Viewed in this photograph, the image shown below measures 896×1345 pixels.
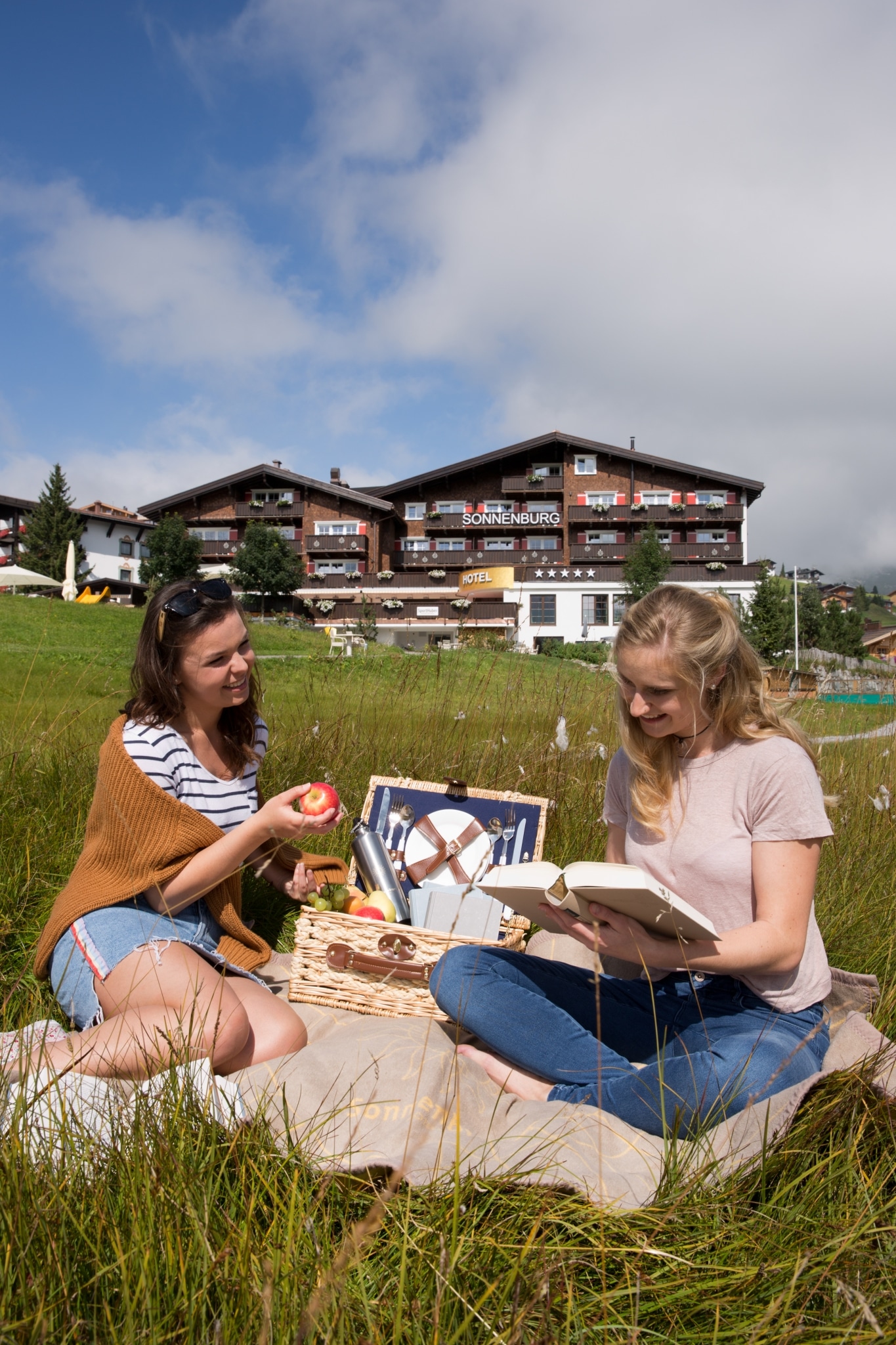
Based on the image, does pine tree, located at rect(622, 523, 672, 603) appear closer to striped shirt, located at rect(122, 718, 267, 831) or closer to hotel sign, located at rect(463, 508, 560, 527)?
hotel sign, located at rect(463, 508, 560, 527)

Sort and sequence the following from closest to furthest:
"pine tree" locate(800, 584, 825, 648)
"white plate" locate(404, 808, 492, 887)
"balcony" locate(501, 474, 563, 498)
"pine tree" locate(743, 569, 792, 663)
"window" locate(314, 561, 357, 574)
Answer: "white plate" locate(404, 808, 492, 887) → "pine tree" locate(743, 569, 792, 663) → "balcony" locate(501, 474, 563, 498) → "window" locate(314, 561, 357, 574) → "pine tree" locate(800, 584, 825, 648)

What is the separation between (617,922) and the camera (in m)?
2.11

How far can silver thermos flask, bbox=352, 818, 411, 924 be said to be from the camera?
3.24 metres

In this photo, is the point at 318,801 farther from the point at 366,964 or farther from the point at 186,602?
the point at 186,602

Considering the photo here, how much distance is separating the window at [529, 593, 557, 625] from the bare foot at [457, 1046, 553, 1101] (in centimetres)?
4315

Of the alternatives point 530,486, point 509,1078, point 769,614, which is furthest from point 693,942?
point 530,486

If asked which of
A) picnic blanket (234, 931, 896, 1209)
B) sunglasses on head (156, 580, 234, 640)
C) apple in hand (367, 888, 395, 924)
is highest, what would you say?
sunglasses on head (156, 580, 234, 640)

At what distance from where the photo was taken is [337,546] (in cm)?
4841

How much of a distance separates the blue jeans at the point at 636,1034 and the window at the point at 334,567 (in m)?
47.5

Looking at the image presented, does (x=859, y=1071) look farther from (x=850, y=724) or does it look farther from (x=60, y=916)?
(x=850, y=724)

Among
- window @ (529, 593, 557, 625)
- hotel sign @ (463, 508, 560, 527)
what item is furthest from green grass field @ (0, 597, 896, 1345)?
hotel sign @ (463, 508, 560, 527)

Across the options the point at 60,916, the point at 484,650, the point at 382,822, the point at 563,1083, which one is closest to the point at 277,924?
the point at 382,822

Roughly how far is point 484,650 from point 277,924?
10.3 feet

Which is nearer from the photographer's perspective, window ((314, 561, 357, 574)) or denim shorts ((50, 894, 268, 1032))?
denim shorts ((50, 894, 268, 1032))
